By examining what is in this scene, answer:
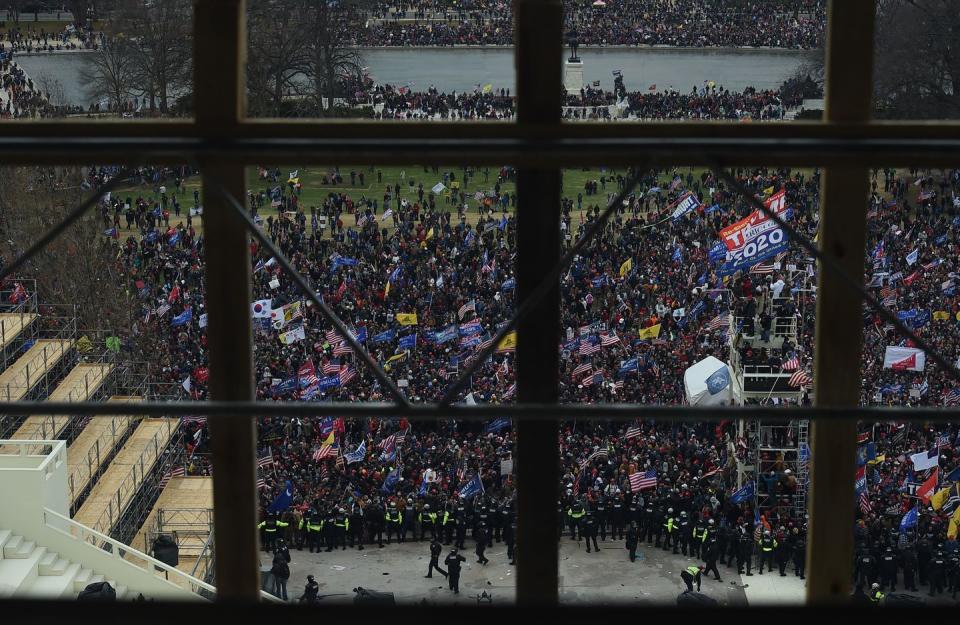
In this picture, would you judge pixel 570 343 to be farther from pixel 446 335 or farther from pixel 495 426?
pixel 495 426

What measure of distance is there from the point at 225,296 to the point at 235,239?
0.72ft

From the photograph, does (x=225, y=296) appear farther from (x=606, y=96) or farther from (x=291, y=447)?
(x=606, y=96)

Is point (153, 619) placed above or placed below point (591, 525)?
above

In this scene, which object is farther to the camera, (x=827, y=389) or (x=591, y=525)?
(x=591, y=525)

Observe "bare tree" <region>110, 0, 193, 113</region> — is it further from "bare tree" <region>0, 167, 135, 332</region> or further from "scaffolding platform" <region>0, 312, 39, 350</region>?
"scaffolding platform" <region>0, 312, 39, 350</region>

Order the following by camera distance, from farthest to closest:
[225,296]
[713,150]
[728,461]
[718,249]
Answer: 1. [718,249]
2. [728,461]
3. [225,296]
4. [713,150]

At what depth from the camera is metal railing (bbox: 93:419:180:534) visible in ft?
74.7

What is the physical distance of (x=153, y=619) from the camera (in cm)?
308

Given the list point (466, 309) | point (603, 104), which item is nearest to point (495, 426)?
point (466, 309)

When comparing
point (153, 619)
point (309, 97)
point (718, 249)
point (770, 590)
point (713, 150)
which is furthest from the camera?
point (309, 97)

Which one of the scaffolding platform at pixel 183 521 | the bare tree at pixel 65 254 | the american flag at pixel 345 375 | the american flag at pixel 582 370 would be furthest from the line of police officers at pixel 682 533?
the bare tree at pixel 65 254

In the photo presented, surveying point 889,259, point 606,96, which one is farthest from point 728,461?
point 606,96

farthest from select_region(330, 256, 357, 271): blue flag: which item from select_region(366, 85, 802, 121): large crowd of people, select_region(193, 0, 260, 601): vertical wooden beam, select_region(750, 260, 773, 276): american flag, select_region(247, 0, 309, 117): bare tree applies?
select_region(193, 0, 260, 601): vertical wooden beam

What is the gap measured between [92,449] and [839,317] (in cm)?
2276
